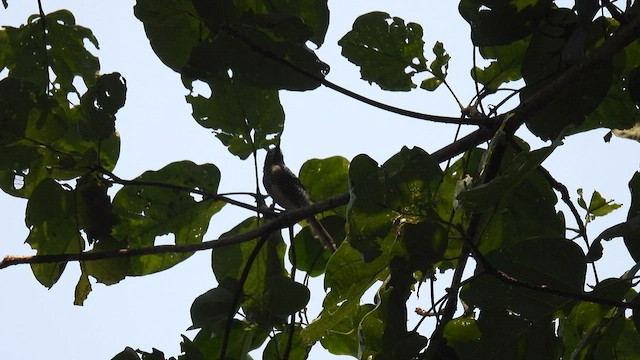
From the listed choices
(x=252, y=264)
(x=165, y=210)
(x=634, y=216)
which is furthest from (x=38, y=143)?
(x=634, y=216)

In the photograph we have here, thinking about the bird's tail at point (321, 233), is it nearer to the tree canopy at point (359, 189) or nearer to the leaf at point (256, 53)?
the tree canopy at point (359, 189)

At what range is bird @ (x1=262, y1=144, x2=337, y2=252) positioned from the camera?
1891 mm

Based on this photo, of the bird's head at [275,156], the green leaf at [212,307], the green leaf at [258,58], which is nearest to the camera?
the green leaf at [258,58]

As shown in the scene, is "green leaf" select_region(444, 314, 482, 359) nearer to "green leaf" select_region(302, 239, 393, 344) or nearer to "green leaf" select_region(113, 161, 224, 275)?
"green leaf" select_region(302, 239, 393, 344)

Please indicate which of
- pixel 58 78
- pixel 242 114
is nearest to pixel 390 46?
pixel 242 114

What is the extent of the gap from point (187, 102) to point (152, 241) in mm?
351

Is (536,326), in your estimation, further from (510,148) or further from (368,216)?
(510,148)

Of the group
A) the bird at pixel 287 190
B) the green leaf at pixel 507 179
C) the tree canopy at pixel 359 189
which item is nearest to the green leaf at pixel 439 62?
the tree canopy at pixel 359 189

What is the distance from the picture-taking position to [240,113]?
1957 mm

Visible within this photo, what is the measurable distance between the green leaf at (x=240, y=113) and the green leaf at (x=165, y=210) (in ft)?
0.38

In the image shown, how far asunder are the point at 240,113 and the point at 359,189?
2.33ft

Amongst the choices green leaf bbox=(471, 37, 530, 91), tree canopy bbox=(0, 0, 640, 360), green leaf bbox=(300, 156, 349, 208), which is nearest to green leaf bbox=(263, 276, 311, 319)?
tree canopy bbox=(0, 0, 640, 360)

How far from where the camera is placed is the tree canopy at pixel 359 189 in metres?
1.31

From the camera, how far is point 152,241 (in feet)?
6.65
